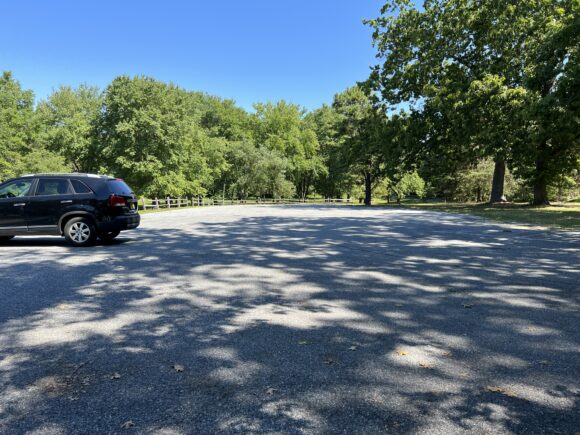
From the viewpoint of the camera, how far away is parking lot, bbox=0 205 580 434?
257 centimetres

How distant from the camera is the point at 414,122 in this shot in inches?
1248

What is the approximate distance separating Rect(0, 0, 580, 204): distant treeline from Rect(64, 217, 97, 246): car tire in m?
21.0

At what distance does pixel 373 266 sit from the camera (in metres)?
7.43

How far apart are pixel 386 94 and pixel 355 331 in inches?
1294

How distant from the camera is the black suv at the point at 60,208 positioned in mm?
9883

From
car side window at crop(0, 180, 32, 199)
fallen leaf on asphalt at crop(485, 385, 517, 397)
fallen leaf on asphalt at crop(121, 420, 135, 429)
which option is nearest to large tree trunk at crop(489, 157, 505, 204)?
car side window at crop(0, 180, 32, 199)

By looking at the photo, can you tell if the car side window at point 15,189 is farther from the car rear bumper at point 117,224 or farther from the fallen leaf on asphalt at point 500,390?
the fallen leaf on asphalt at point 500,390

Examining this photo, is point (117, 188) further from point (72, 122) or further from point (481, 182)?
point (481, 182)

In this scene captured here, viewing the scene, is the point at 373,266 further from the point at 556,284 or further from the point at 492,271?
the point at 556,284

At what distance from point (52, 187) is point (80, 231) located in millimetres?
1350

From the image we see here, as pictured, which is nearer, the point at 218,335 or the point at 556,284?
the point at 218,335

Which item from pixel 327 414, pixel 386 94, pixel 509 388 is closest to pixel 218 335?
pixel 327 414

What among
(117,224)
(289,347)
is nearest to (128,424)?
(289,347)

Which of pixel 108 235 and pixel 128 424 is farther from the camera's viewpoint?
pixel 108 235
